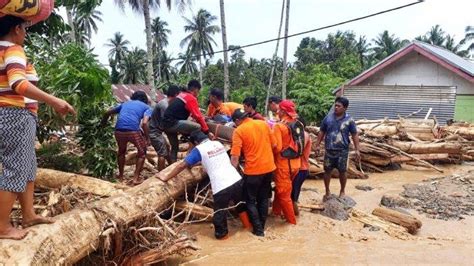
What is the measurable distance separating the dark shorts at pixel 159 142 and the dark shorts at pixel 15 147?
4093 mm

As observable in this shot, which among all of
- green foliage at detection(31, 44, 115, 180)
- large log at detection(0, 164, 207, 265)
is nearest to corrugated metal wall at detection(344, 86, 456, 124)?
green foliage at detection(31, 44, 115, 180)

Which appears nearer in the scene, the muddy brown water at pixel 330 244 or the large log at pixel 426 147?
the muddy brown water at pixel 330 244

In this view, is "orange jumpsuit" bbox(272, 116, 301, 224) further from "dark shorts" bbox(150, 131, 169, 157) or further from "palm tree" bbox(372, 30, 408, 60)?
"palm tree" bbox(372, 30, 408, 60)

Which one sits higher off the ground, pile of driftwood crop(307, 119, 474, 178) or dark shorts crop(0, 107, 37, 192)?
dark shorts crop(0, 107, 37, 192)

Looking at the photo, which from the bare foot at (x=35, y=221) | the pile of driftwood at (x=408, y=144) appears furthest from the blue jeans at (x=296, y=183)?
the bare foot at (x=35, y=221)

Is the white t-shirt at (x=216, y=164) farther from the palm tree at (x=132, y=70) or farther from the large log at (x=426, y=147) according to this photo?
the palm tree at (x=132, y=70)

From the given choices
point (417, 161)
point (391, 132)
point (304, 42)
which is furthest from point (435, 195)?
point (304, 42)

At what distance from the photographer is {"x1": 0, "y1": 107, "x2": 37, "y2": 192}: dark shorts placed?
2883 millimetres

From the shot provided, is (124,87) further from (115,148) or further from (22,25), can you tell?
(22,25)

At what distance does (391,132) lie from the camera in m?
12.6

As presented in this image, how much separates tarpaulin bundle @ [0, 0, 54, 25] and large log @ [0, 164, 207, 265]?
62.8 inches

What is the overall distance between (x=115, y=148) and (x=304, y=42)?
145ft

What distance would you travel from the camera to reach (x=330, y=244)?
5.41m

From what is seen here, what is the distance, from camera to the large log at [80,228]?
3.06m
